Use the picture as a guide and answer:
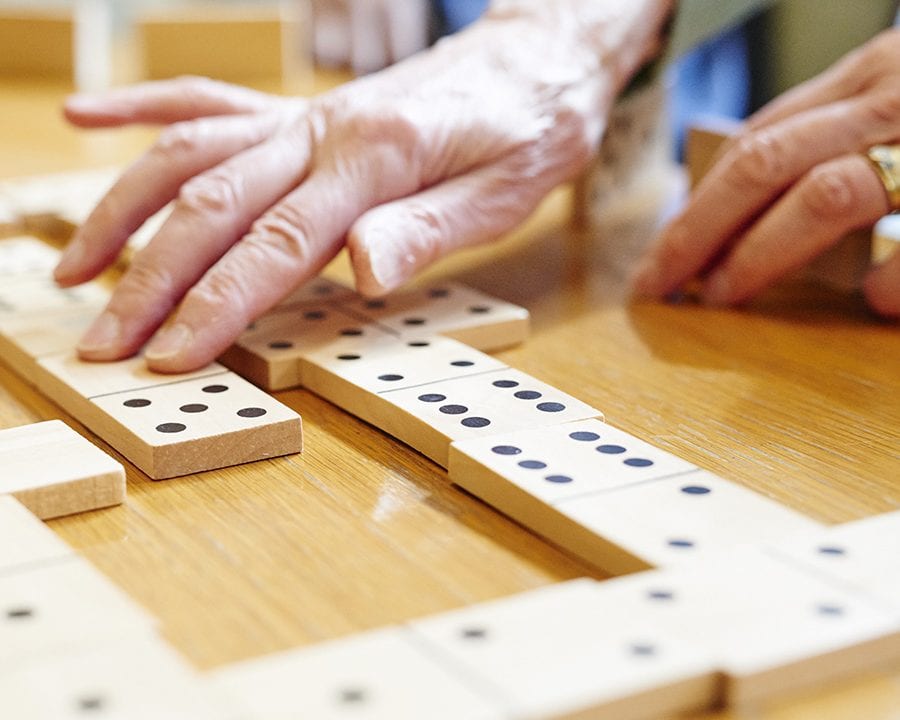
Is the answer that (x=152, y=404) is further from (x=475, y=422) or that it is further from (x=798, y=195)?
(x=798, y=195)

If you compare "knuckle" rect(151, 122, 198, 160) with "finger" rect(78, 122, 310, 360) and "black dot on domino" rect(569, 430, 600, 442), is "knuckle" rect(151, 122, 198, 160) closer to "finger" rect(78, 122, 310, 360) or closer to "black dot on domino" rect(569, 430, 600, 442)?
"finger" rect(78, 122, 310, 360)

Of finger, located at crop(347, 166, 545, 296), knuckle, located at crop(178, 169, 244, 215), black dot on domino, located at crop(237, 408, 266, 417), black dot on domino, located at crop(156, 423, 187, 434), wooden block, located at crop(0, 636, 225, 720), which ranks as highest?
knuckle, located at crop(178, 169, 244, 215)

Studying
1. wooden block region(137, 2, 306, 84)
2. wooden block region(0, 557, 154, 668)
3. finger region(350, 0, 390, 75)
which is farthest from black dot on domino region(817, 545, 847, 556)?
finger region(350, 0, 390, 75)

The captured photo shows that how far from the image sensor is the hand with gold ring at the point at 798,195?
1.13m

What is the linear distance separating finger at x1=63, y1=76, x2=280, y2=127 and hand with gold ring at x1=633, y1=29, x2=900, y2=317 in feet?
1.57

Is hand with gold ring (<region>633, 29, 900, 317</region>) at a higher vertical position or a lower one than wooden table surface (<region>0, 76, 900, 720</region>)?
higher

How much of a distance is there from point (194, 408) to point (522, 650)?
1.32ft

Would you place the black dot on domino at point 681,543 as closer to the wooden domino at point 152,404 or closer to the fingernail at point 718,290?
the wooden domino at point 152,404

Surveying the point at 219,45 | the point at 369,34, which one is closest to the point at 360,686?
the point at 219,45

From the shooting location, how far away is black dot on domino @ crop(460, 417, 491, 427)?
854 mm

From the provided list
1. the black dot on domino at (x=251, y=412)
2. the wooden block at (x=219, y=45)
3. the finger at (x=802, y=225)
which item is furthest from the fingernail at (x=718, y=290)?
the wooden block at (x=219, y=45)

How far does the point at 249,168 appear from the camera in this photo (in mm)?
1117

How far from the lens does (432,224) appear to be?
3.75 feet

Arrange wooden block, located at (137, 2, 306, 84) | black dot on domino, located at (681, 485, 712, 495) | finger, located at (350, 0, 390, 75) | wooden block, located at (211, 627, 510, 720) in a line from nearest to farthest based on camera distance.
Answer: wooden block, located at (211, 627, 510, 720)
black dot on domino, located at (681, 485, 712, 495)
wooden block, located at (137, 2, 306, 84)
finger, located at (350, 0, 390, 75)
